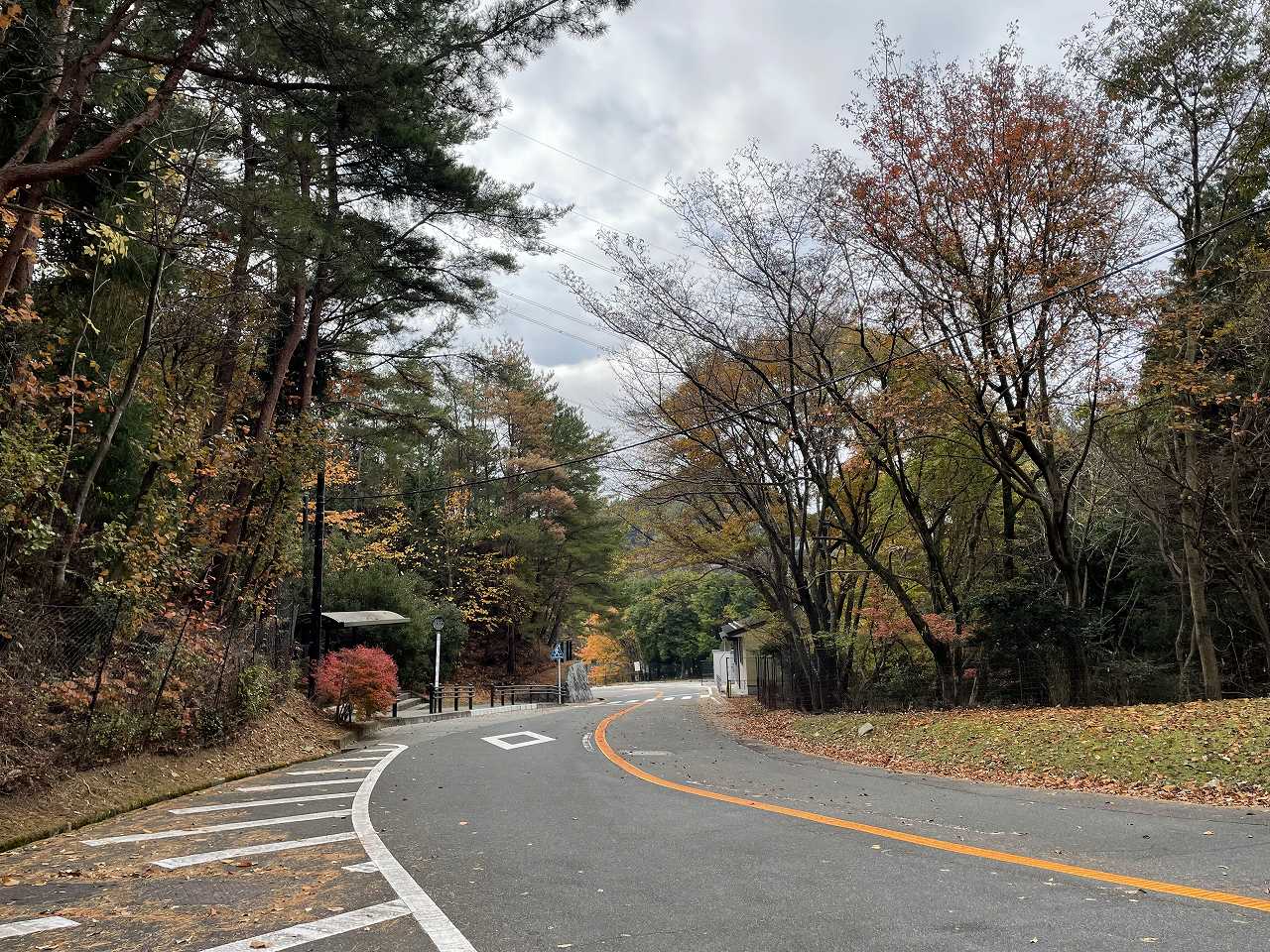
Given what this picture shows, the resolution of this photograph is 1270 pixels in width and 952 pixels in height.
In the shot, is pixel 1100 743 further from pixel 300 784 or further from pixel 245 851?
pixel 300 784

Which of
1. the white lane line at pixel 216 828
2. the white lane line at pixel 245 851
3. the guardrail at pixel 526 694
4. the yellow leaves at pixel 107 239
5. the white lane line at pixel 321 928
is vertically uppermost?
the yellow leaves at pixel 107 239

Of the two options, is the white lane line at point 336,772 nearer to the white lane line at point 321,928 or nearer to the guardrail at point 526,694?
the white lane line at point 321,928

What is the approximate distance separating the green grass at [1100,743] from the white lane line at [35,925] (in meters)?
9.86

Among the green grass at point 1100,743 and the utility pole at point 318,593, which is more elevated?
the utility pole at point 318,593

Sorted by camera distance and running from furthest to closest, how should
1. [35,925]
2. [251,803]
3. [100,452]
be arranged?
Result: [100,452] < [251,803] < [35,925]

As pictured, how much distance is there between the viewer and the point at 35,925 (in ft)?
15.2

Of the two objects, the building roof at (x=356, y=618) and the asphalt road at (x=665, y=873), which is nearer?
the asphalt road at (x=665, y=873)

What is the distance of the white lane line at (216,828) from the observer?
7246 mm

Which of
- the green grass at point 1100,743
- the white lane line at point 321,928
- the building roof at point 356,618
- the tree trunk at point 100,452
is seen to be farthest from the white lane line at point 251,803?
the building roof at point 356,618

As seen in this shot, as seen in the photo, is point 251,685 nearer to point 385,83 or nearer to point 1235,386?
point 385,83

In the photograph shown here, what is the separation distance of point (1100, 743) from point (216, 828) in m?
10.6

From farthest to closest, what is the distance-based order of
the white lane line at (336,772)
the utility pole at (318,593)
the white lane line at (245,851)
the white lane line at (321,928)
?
the utility pole at (318,593), the white lane line at (336,772), the white lane line at (245,851), the white lane line at (321,928)

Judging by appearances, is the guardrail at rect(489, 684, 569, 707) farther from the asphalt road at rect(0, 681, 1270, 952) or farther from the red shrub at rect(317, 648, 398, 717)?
the asphalt road at rect(0, 681, 1270, 952)

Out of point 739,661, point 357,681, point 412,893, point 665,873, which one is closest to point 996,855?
point 665,873
